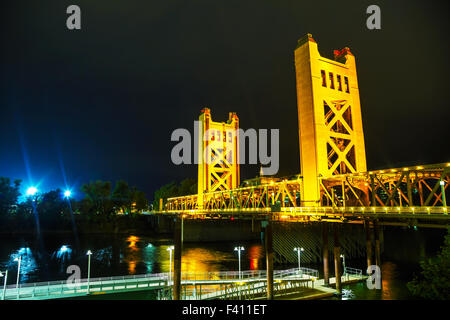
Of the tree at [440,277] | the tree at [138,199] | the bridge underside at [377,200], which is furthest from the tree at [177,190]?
the tree at [440,277]

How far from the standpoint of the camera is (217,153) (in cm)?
5528

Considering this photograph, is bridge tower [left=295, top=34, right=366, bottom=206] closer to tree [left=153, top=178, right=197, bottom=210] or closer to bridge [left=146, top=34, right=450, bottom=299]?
bridge [left=146, top=34, right=450, bottom=299]

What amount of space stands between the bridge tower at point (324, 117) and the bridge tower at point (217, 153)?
30.0 m

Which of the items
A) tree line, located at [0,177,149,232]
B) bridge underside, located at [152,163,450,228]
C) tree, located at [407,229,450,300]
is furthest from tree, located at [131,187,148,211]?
tree, located at [407,229,450,300]

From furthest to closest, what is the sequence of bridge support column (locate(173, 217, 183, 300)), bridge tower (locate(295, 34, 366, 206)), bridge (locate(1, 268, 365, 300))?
bridge tower (locate(295, 34, 366, 206)) → bridge (locate(1, 268, 365, 300)) → bridge support column (locate(173, 217, 183, 300))

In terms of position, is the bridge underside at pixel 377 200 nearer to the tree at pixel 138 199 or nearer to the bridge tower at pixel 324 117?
the bridge tower at pixel 324 117

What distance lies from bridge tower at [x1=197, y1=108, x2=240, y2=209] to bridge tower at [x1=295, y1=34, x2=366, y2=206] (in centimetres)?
3005

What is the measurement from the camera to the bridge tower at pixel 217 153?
2094 inches

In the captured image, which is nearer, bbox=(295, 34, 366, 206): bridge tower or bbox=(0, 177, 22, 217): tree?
bbox=(295, 34, 366, 206): bridge tower

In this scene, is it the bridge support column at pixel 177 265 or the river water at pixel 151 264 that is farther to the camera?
the river water at pixel 151 264

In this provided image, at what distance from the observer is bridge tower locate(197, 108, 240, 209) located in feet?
174

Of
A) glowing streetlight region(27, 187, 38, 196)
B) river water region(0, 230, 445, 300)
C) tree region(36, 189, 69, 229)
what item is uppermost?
glowing streetlight region(27, 187, 38, 196)

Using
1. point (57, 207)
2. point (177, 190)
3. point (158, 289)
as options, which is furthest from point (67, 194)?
point (158, 289)

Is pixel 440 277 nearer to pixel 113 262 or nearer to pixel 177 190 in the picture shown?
pixel 113 262
